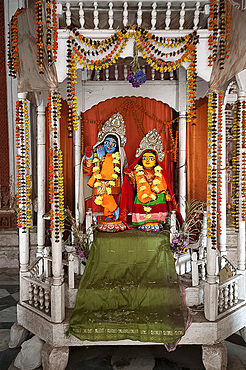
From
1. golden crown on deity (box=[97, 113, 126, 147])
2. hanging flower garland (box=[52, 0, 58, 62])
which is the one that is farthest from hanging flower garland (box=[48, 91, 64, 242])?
golden crown on deity (box=[97, 113, 126, 147])

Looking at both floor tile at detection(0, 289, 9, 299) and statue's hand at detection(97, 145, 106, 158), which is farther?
statue's hand at detection(97, 145, 106, 158)

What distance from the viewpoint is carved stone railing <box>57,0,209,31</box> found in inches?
149

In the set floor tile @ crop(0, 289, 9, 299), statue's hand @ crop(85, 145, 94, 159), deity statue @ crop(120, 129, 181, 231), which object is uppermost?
statue's hand @ crop(85, 145, 94, 159)

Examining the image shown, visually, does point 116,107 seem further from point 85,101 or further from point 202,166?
point 202,166

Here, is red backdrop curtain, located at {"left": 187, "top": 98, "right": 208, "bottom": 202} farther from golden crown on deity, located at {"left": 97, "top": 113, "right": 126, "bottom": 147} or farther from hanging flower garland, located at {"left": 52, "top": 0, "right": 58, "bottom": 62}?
hanging flower garland, located at {"left": 52, "top": 0, "right": 58, "bottom": 62}

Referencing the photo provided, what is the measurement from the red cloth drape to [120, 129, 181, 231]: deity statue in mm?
318

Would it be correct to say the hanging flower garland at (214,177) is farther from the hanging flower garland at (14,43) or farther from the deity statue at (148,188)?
the hanging flower garland at (14,43)

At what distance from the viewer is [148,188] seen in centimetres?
564

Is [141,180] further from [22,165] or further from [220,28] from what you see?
[220,28]

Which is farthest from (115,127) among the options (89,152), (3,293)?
(3,293)

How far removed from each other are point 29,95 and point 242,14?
2871mm

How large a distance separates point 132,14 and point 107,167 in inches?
96.7

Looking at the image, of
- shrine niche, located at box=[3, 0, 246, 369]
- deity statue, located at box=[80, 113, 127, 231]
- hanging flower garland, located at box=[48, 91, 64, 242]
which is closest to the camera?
shrine niche, located at box=[3, 0, 246, 369]

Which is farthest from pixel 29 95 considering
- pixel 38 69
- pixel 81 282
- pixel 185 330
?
pixel 185 330
